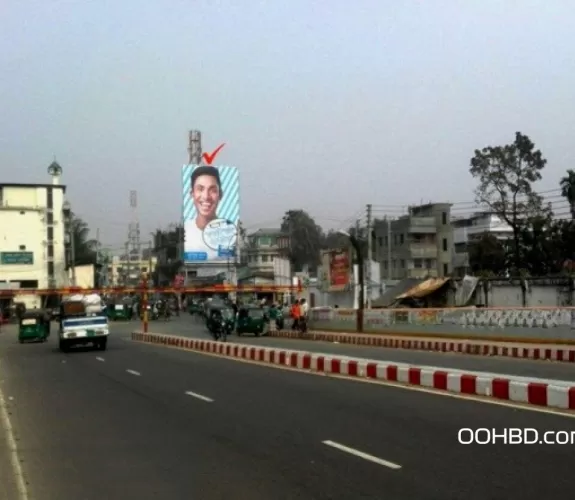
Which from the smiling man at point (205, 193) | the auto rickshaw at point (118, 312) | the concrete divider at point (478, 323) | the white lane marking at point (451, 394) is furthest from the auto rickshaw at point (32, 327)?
the auto rickshaw at point (118, 312)

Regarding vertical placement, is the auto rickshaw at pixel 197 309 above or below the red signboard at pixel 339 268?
below

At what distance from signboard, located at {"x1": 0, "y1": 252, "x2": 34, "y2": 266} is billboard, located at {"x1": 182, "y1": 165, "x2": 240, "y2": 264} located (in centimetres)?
4208

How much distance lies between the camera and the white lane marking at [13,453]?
25.6 feet

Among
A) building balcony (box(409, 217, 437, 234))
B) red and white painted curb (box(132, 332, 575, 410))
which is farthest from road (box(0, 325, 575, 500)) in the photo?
building balcony (box(409, 217, 437, 234))

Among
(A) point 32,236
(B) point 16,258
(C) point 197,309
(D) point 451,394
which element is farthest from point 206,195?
(D) point 451,394

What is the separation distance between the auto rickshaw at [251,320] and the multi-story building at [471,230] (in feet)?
123

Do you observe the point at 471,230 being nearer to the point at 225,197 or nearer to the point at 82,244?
the point at 225,197

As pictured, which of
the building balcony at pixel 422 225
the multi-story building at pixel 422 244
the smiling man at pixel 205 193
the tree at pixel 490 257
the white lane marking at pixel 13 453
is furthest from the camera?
the multi-story building at pixel 422 244

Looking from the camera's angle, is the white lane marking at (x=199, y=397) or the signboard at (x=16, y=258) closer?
the white lane marking at (x=199, y=397)

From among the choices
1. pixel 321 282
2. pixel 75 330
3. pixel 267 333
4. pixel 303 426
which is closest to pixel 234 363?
pixel 75 330

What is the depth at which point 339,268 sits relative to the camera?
2191 inches

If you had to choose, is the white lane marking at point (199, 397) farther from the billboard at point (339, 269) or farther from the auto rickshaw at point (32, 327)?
A: the billboard at point (339, 269)

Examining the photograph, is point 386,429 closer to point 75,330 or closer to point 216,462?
point 216,462

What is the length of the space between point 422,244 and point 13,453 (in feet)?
217
